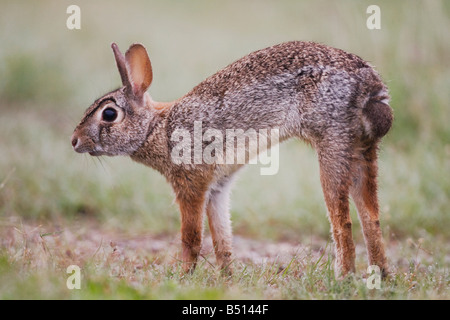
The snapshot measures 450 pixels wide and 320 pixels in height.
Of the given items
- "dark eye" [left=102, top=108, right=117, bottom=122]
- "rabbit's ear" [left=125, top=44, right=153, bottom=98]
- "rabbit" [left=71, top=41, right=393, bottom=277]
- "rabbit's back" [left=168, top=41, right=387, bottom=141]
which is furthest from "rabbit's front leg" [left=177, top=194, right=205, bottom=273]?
"rabbit's ear" [left=125, top=44, right=153, bottom=98]

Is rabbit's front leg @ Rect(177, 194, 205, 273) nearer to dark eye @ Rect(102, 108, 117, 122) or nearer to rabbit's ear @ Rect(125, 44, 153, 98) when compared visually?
dark eye @ Rect(102, 108, 117, 122)

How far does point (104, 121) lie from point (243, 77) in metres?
1.29

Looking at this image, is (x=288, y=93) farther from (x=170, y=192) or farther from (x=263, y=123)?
(x=170, y=192)

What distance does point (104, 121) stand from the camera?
5629 millimetres

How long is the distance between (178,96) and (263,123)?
5359 mm

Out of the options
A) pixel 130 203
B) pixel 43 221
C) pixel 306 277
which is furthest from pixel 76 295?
pixel 130 203

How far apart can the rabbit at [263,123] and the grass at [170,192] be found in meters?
0.31

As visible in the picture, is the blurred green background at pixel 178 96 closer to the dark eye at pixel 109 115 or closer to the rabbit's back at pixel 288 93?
the dark eye at pixel 109 115

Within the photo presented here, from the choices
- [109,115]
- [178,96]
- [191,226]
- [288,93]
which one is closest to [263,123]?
[288,93]

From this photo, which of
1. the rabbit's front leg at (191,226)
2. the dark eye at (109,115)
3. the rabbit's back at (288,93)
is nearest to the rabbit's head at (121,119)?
the dark eye at (109,115)

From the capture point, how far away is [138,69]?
223 inches

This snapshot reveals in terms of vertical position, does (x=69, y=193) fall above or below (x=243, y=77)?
below

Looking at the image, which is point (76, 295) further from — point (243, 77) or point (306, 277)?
point (243, 77)
